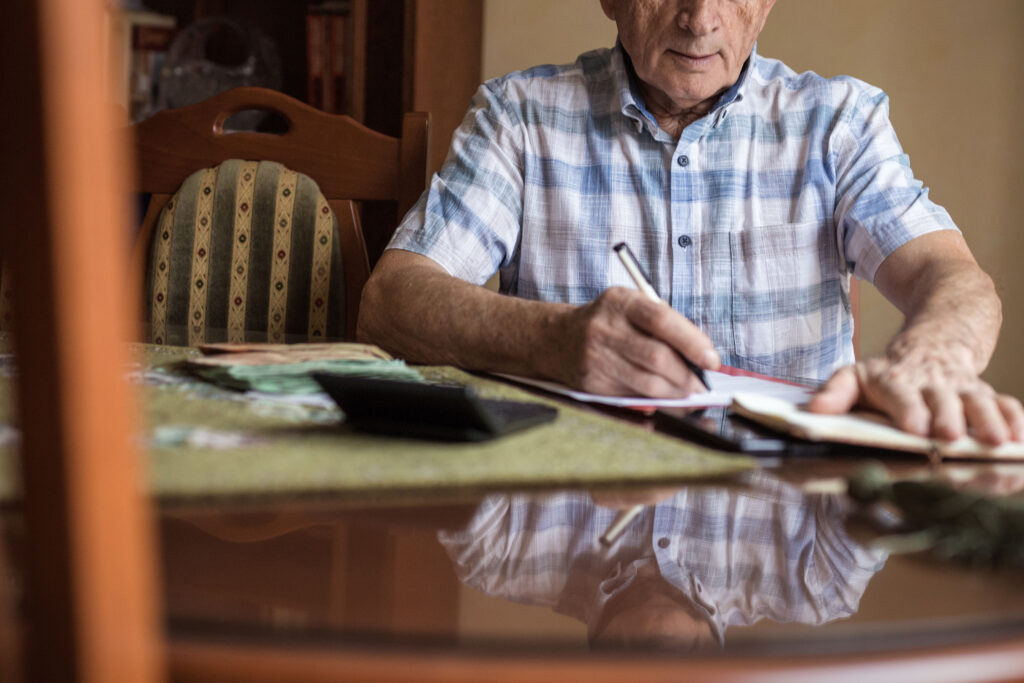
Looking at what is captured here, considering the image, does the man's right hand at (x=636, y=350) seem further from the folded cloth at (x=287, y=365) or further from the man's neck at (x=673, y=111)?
the man's neck at (x=673, y=111)

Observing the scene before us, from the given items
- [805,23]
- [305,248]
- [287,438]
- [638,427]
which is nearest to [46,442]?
[287,438]

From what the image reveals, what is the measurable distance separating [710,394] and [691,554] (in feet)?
1.55

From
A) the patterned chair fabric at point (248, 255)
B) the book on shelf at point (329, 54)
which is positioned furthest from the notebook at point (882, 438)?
the book on shelf at point (329, 54)

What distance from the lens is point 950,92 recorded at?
2.23 m

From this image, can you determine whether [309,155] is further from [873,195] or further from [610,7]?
[873,195]

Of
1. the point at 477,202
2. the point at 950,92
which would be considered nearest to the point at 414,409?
the point at 477,202

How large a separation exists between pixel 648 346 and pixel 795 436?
0.19 metres

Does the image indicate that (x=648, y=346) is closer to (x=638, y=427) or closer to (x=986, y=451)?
(x=638, y=427)

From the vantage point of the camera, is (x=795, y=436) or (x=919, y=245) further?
(x=919, y=245)

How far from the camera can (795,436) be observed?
731mm

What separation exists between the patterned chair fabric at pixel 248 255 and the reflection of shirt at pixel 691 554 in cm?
133

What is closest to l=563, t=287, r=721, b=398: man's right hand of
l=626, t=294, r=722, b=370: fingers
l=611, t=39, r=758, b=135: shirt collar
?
l=626, t=294, r=722, b=370: fingers

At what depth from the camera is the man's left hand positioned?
2.35 ft

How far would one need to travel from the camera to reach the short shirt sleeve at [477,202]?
1.53 meters
